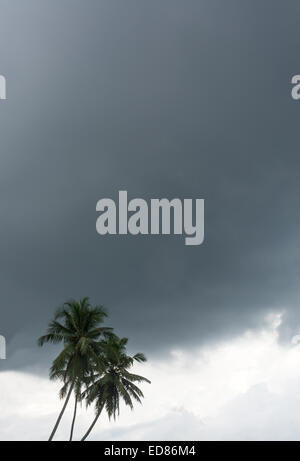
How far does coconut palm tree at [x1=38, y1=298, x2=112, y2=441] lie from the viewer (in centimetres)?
3359

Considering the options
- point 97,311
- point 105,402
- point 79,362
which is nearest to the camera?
point 79,362

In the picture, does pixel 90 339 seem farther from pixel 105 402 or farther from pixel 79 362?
pixel 105 402

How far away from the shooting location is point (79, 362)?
3391 centimetres

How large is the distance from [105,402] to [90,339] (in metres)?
9.25

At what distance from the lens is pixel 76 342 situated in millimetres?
35062

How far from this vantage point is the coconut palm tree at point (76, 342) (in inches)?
1323
